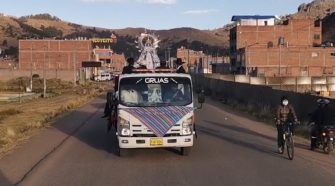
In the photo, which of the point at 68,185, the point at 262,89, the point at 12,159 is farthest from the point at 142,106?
the point at 262,89

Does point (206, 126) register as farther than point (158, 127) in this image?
Yes

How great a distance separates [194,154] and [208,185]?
5016 mm

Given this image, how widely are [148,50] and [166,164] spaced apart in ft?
31.1

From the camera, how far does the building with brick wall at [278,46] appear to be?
106m

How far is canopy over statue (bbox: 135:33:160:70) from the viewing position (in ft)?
70.8

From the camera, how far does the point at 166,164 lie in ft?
46.6

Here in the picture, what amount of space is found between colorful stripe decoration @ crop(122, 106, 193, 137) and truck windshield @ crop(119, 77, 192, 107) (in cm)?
36

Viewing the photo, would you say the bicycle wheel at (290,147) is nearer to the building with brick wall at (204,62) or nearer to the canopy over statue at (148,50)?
the canopy over statue at (148,50)

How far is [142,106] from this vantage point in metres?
15.5

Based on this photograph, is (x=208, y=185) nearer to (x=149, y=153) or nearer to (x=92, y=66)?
(x=149, y=153)

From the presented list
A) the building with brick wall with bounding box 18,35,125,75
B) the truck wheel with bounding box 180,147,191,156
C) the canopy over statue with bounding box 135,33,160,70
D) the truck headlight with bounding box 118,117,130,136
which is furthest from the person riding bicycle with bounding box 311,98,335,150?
the building with brick wall with bounding box 18,35,125,75

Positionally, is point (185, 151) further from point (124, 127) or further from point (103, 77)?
point (103, 77)

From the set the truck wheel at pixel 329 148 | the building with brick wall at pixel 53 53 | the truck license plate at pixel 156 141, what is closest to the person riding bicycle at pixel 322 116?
the truck wheel at pixel 329 148

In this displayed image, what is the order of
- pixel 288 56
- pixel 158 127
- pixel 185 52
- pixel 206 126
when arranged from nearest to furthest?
pixel 158 127 < pixel 206 126 < pixel 288 56 < pixel 185 52
